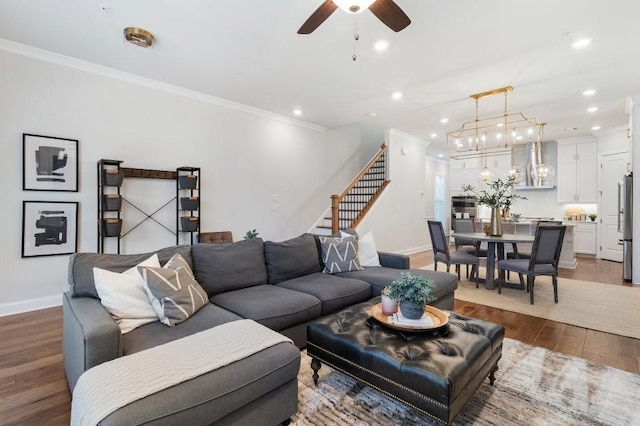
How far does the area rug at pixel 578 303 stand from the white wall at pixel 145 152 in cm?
354

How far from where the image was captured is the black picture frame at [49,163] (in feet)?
11.3

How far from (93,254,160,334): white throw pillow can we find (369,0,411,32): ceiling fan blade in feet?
7.62

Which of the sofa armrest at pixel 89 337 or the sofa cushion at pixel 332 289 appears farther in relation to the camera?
the sofa cushion at pixel 332 289

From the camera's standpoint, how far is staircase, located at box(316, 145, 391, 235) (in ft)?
21.9

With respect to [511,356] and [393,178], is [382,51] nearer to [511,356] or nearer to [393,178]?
[511,356]

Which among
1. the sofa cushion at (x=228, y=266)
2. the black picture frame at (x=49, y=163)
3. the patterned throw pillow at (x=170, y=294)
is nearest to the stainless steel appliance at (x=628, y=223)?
the sofa cushion at (x=228, y=266)

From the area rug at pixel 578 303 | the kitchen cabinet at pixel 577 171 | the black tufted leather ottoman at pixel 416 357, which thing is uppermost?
the kitchen cabinet at pixel 577 171

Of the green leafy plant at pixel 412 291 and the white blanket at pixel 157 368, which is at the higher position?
the green leafy plant at pixel 412 291

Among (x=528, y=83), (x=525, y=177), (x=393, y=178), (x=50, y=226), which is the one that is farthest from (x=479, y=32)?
(x=525, y=177)

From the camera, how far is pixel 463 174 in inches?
375

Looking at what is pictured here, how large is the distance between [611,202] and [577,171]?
1.24 meters

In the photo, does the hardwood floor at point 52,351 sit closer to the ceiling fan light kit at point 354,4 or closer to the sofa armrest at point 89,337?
the sofa armrest at point 89,337

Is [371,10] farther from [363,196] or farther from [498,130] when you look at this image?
[498,130]

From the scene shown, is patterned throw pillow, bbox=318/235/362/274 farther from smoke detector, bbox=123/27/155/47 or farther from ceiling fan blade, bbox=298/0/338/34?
smoke detector, bbox=123/27/155/47
